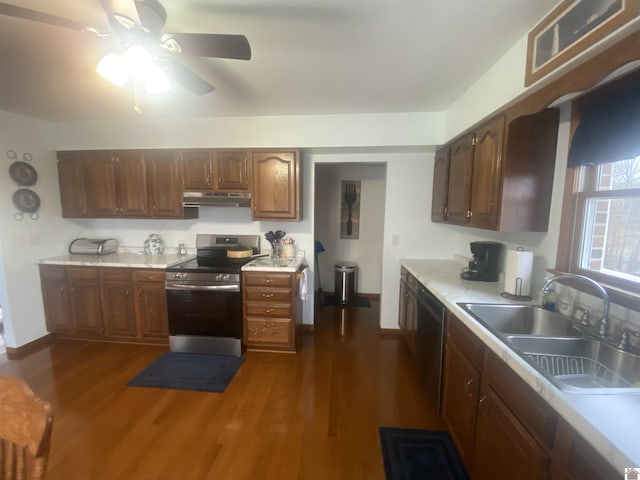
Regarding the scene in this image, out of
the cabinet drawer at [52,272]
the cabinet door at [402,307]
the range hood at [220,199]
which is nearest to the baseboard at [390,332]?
the cabinet door at [402,307]

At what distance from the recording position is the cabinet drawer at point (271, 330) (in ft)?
9.50

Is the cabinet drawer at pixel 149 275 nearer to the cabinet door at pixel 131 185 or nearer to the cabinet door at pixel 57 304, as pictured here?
the cabinet door at pixel 131 185

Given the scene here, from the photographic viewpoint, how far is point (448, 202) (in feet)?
8.73

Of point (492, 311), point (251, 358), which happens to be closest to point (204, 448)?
point (251, 358)

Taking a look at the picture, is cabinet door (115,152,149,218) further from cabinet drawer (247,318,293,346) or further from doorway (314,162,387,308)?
doorway (314,162,387,308)

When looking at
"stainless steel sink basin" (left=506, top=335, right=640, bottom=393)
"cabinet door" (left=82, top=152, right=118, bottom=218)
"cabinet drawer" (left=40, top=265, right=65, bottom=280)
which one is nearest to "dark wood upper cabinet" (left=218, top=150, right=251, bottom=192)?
"cabinet door" (left=82, top=152, right=118, bottom=218)

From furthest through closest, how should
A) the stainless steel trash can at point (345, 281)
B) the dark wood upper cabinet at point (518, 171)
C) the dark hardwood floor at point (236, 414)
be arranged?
the stainless steel trash can at point (345, 281)
the dark wood upper cabinet at point (518, 171)
the dark hardwood floor at point (236, 414)

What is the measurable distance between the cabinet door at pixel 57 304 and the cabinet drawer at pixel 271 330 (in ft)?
6.85

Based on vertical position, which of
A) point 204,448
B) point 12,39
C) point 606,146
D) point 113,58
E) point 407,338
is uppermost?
point 12,39

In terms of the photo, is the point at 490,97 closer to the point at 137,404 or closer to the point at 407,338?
the point at 407,338

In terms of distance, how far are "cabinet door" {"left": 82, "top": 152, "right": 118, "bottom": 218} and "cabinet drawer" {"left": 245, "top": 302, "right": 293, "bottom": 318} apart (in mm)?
1955

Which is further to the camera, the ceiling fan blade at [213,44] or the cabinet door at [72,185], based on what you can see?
the cabinet door at [72,185]

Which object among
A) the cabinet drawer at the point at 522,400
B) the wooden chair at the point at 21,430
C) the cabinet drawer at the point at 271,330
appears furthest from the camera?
the cabinet drawer at the point at 271,330

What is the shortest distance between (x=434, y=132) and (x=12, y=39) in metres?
3.09
